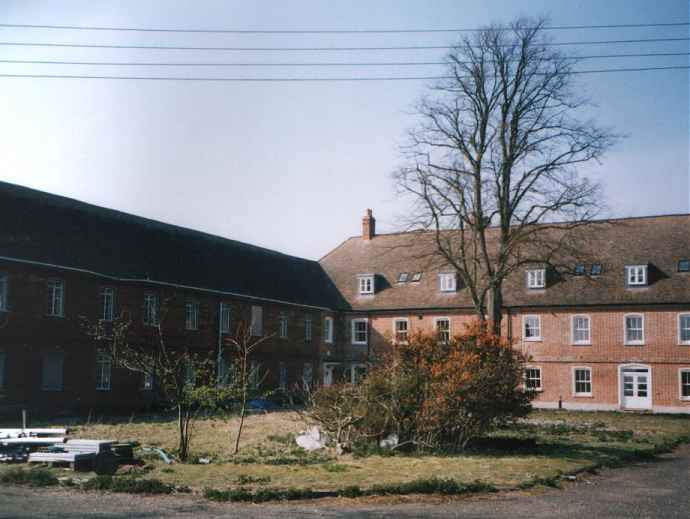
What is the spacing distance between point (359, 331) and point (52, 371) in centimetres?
2312

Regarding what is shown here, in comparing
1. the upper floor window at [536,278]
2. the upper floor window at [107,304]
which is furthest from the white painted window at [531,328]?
the upper floor window at [107,304]

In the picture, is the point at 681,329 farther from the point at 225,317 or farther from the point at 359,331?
the point at 225,317

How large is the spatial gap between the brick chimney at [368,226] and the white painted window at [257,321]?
532 inches

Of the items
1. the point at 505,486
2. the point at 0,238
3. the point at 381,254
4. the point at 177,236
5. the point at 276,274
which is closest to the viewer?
the point at 505,486

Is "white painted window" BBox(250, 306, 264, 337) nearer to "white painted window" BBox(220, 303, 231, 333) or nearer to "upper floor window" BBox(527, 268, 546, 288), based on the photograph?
"white painted window" BBox(220, 303, 231, 333)

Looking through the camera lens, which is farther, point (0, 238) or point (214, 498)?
point (0, 238)

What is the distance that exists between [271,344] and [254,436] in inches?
863

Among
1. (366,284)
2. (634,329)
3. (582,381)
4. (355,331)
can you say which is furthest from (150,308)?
(634,329)

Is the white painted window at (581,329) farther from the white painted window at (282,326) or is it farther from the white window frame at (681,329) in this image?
the white painted window at (282,326)

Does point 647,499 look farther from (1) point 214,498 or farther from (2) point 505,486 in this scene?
(1) point 214,498

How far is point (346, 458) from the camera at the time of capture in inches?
754

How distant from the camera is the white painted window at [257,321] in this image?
45.0 m

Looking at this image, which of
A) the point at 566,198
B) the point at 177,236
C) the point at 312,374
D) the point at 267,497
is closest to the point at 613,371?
the point at 566,198

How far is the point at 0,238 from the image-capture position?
31531mm
